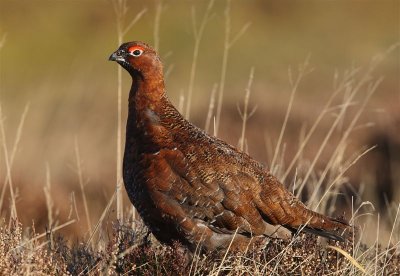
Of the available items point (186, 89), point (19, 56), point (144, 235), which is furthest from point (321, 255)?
point (19, 56)

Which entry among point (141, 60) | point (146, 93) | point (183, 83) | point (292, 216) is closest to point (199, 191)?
point (292, 216)

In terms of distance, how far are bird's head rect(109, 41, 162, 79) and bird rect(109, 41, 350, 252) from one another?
206mm

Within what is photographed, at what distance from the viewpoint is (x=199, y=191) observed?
4.34 meters

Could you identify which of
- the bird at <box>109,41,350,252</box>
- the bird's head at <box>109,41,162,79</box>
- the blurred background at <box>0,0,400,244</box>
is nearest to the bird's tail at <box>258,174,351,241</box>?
the bird at <box>109,41,350,252</box>

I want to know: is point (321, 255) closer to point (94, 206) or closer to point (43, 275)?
point (43, 275)

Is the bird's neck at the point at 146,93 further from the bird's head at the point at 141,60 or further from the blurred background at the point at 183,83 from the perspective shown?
the blurred background at the point at 183,83

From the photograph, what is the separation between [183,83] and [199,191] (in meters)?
13.9

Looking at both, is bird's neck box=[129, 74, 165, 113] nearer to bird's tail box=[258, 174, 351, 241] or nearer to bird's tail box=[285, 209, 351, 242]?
bird's tail box=[258, 174, 351, 241]

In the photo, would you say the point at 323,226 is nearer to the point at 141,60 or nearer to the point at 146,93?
the point at 146,93

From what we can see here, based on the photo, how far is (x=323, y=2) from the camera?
2705 cm

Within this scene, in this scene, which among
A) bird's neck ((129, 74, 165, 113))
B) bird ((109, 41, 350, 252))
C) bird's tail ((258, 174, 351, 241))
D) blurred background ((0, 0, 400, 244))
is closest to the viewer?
bird ((109, 41, 350, 252))

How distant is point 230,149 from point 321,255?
74 cm

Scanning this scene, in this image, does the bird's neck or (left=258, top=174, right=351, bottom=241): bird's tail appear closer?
(left=258, top=174, right=351, bottom=241): bird's tail

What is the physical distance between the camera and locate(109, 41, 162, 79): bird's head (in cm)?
480
